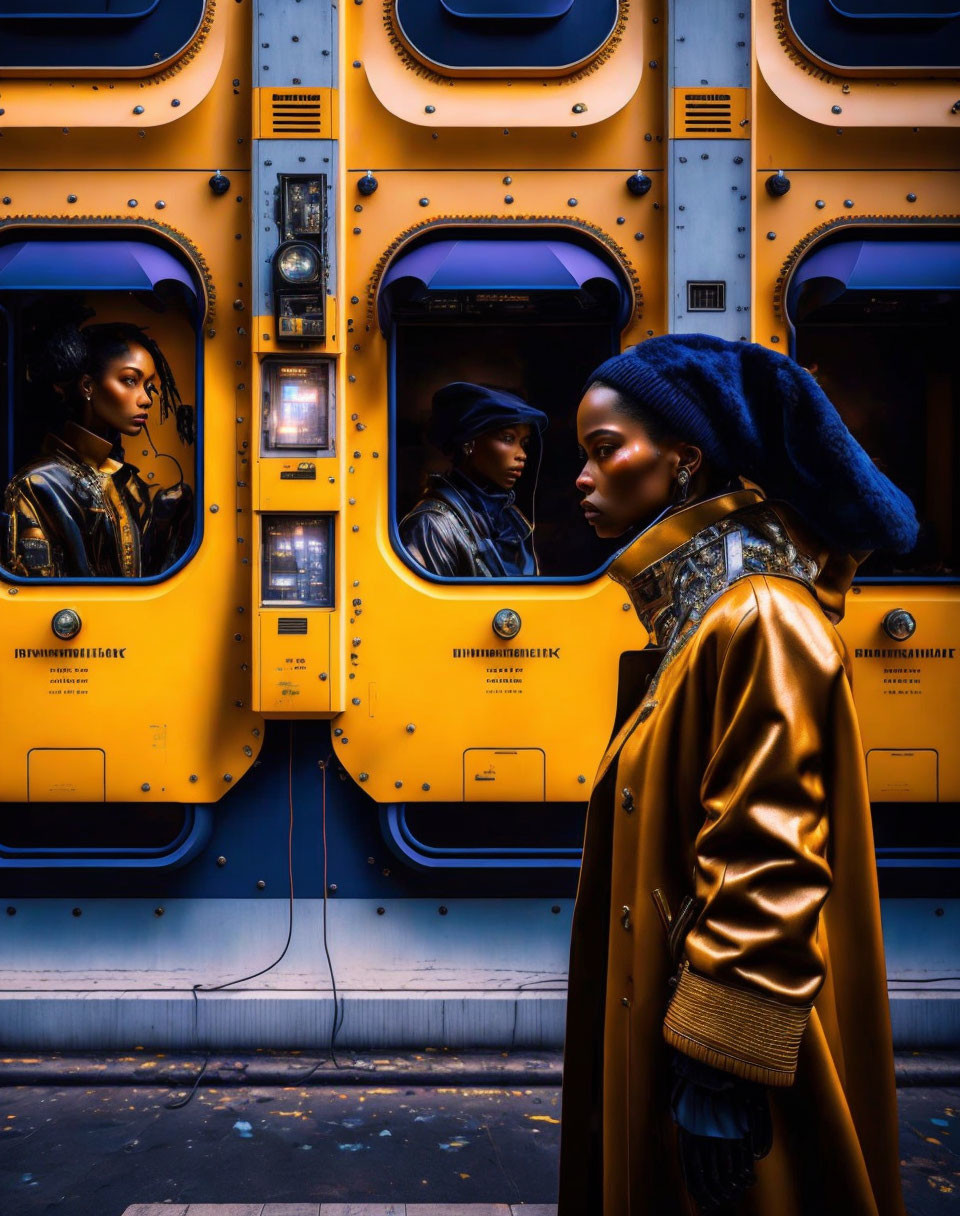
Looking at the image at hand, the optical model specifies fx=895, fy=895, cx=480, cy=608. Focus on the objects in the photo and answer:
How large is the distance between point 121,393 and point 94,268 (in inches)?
20.6

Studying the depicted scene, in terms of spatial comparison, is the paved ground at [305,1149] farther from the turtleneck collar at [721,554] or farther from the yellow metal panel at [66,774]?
the turtleneck collar at [721,554]

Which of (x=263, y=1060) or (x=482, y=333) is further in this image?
(x=482, y=333)

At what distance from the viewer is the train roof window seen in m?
3.71

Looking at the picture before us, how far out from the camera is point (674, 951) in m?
1.42

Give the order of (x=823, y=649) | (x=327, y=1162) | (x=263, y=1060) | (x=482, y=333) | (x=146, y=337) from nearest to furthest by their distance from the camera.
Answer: (x=823, y=649), (x=327, y=1162), (x=263, y=1060), (x=146, y=337), (x=482, y=333)

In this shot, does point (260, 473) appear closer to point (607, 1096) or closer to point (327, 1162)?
point (327, 1162)

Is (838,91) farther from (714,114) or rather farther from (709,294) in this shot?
(709,294)

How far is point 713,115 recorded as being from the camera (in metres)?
3.70

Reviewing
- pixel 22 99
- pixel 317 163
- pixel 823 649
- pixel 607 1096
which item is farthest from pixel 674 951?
pixel 22 99

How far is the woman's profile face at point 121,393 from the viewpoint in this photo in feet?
12.9

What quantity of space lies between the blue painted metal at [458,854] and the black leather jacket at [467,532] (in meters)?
1.06

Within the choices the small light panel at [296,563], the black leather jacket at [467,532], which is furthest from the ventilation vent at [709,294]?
the small light panel at [296,563]

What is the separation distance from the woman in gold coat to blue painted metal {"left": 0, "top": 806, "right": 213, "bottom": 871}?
2408 millimetres

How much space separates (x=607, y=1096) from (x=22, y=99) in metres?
4.25
